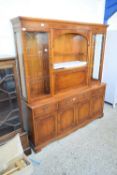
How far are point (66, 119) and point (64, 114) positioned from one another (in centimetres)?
12

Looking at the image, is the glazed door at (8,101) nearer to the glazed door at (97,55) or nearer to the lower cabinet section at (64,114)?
the lower cabinet section at (64,114)

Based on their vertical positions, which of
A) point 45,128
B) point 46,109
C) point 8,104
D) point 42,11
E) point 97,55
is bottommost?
point 45,128

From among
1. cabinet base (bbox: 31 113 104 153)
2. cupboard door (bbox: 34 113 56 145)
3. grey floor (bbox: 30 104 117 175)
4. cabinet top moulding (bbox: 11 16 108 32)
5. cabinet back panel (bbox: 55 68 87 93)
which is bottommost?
grey floor (bbox: 30 104 117 175)

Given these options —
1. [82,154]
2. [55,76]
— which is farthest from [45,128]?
[55,76]

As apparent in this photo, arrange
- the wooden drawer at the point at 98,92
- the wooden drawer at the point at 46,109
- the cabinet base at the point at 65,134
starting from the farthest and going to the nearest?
the wooden drawer at the point at 98,92, the cabinet base at the point at 65,134, the wooden drawer at the point at 46,109

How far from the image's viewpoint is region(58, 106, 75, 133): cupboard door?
227 cm

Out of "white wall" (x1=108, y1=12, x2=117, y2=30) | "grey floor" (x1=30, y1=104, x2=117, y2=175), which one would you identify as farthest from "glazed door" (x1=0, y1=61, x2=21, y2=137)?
"white wall" (x1=108, y1=12, x2=117, y2=30)

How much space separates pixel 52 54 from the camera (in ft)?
6.40

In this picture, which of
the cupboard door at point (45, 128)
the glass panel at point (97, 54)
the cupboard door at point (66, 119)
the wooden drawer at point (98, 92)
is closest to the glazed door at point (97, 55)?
the glass panel at point (97, 54)

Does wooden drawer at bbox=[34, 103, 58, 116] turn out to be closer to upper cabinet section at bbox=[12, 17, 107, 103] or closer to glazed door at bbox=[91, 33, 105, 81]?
upper cabinet section at bbox=[12, 17, 107, 103]

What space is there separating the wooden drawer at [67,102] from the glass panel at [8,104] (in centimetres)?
68

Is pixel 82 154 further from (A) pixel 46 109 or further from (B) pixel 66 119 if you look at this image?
(A) pixel 46 109

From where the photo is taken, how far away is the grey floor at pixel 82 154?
5.98 ft

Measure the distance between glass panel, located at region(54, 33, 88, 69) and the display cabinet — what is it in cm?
90
